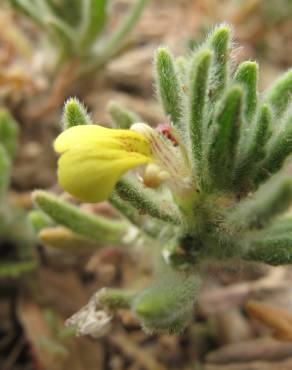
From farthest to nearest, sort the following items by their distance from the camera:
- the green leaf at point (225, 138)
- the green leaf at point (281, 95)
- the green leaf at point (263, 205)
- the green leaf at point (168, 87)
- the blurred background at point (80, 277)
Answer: the blurred background at point (80, 277) < the green leaf at point (281, 95) < the green leaf at point (168, 87) < the green leaf at point (263, 205) < the green leaf at point (225, 138)

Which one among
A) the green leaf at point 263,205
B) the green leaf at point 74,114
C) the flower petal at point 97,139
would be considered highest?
the green leaf at point 74,114

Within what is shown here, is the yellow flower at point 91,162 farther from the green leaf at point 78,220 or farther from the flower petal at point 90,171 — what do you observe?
the green leaf at point 78,220

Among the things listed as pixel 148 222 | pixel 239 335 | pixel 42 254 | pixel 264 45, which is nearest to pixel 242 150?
pixel 148 222

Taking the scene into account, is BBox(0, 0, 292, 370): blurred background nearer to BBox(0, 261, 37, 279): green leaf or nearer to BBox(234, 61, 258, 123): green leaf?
BBox(0, 261, 37, 279): green leaf

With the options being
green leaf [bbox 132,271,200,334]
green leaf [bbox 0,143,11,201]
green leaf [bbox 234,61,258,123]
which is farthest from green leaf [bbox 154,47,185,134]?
green leaf [bbox 0,143,11,201]

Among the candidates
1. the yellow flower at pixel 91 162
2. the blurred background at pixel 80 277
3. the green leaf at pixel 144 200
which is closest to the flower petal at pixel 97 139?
the yellow flower at pixel 91 162

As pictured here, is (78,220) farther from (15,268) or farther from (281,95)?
(281,95)

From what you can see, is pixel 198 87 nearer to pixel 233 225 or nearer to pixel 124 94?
pixel 233 225
